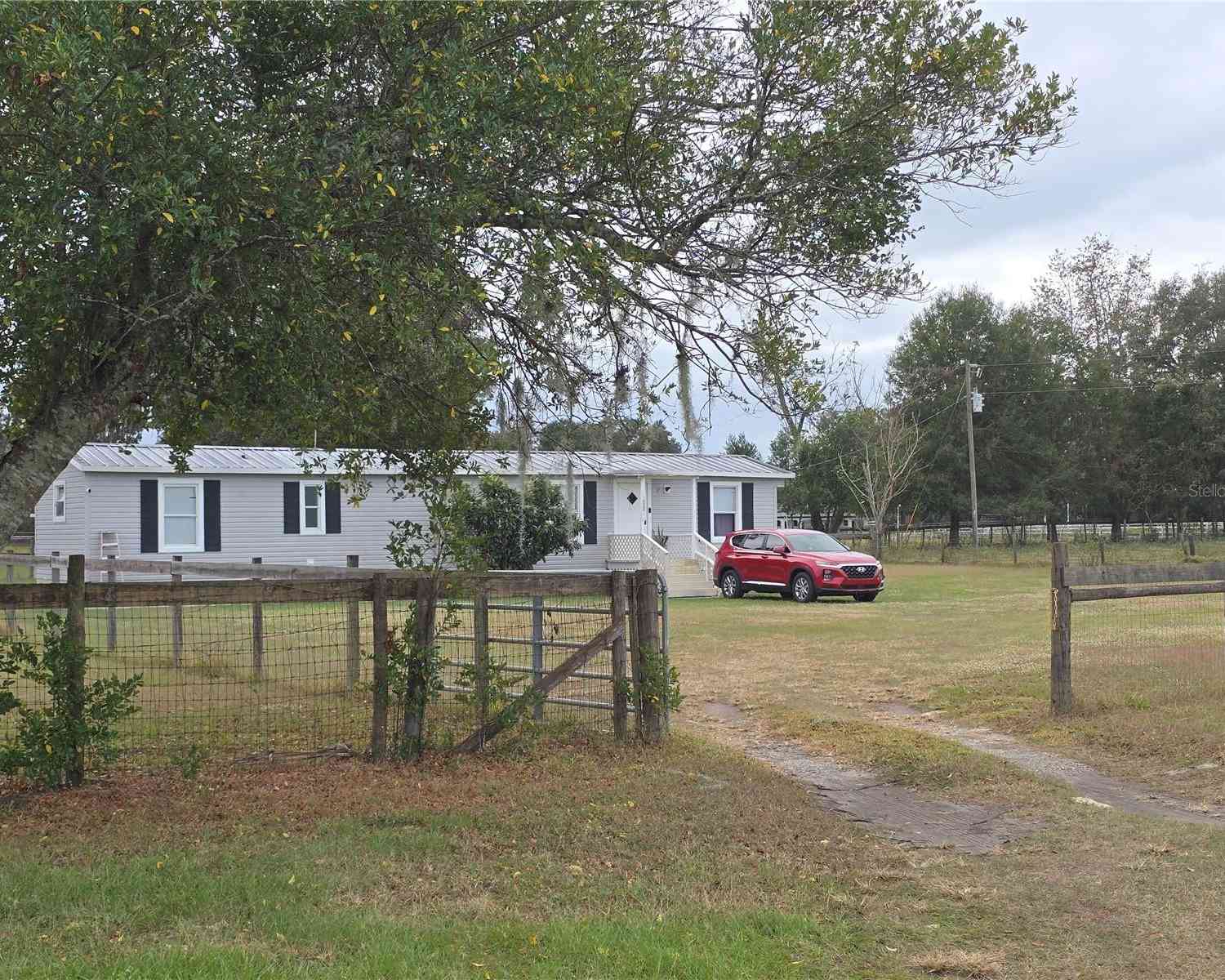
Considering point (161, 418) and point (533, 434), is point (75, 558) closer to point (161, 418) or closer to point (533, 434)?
point (161, 418)

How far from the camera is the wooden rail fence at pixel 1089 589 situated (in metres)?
9.95

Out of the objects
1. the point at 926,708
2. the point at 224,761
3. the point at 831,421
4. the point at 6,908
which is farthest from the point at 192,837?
the point at 926,708

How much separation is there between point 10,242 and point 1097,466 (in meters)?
54.8

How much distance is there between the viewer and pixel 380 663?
25.3 feet

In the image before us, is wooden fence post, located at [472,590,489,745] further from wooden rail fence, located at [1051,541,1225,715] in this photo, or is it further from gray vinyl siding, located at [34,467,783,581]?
gray vinyl siding, located at [34,467,783,581]

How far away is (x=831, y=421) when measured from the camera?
7605 millimetres

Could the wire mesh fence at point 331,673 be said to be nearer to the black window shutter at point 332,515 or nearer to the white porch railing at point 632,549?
the black window shutter at point 332,515

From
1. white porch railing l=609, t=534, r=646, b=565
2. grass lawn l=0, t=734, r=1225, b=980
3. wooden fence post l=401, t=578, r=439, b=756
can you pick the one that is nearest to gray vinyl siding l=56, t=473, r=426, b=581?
white porch railing l=609, t=534, r=646, b=565

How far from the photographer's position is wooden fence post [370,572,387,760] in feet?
25.4

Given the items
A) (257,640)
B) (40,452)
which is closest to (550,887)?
(40,452)

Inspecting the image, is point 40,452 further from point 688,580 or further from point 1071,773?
point 688,580

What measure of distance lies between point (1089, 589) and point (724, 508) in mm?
23558

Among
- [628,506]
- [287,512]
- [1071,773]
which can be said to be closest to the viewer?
[1071,773]

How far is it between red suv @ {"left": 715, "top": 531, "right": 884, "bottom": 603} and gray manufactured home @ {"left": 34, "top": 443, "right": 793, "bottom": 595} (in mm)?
1760
